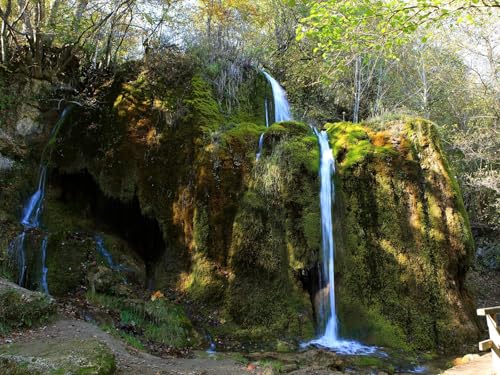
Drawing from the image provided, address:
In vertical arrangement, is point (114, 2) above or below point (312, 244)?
above

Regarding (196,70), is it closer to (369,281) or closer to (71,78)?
(71,78)

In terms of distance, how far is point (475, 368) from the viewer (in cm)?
620

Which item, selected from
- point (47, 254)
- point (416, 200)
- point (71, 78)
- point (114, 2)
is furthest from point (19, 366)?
point (114, 2)

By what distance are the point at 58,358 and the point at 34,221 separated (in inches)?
232

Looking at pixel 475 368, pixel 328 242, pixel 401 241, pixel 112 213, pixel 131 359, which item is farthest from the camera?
pixel 112 213

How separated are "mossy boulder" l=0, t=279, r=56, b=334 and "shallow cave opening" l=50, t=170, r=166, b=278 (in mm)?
3528

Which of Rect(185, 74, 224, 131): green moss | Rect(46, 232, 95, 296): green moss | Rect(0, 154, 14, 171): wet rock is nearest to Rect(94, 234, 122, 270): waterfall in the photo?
Rect(46, 232, 95, 296): green moss

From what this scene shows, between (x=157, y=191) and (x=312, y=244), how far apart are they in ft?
13.6

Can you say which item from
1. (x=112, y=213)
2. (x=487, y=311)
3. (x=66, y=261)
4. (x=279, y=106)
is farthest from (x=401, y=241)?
(x=66, y=261)

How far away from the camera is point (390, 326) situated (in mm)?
8422

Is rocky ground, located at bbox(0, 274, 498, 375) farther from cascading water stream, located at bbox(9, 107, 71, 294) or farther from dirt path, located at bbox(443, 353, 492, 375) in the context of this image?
cascading water stream, located at bbox(9, 107, 71, 294)

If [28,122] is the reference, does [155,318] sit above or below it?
below

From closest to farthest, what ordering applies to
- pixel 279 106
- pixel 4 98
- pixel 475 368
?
pixel 475 368, pixel 4 98, pixel 279 106

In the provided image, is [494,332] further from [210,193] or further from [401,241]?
[210,193]
